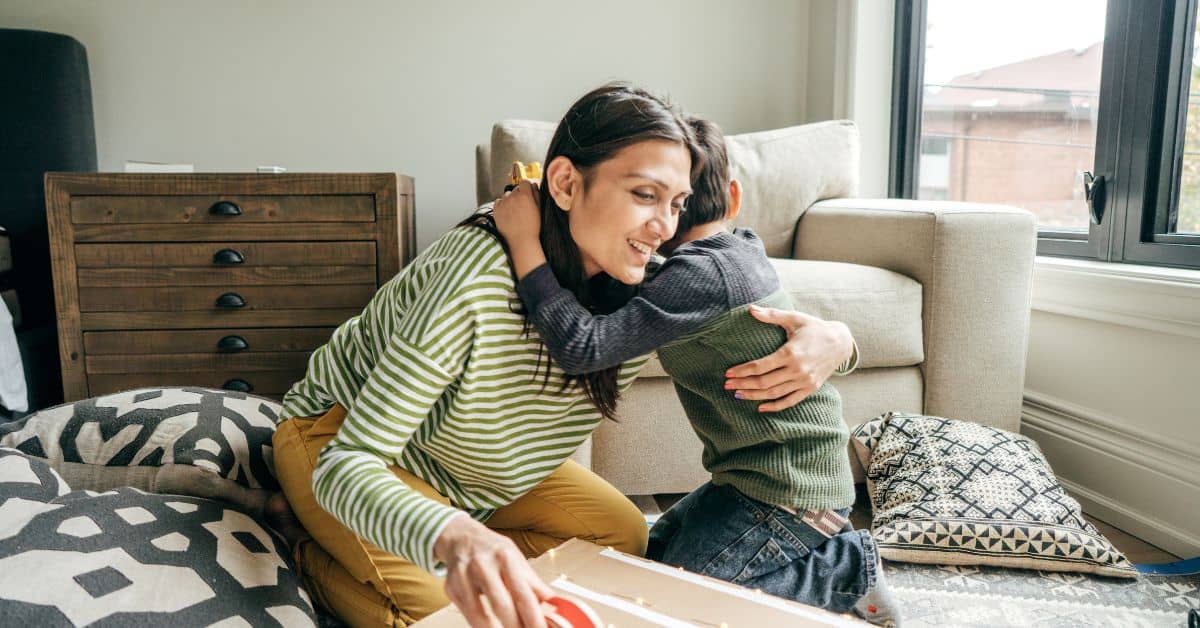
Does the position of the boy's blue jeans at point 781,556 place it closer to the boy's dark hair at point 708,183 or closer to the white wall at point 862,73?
Result: the boy's dark hair at point 708,183

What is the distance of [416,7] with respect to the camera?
8.73 feet

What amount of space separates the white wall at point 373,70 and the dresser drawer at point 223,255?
662mm

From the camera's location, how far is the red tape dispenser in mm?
664

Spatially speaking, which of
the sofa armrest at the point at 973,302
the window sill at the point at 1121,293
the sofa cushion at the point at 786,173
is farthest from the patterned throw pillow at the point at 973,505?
the sofa cushion at the point at 786,173

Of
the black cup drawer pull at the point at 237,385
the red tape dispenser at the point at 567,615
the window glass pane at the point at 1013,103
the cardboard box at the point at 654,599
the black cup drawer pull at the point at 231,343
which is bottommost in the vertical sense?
the black cup drawer pull at the point at 237,385

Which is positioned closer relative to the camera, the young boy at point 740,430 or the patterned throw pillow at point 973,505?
the young boy at point 740,430

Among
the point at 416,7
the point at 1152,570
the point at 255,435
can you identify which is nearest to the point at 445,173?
the point at 416,7

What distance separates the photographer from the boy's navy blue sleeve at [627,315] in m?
0.92

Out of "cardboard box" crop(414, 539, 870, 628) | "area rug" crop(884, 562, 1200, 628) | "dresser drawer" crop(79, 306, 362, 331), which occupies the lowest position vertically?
"area rug" crop(884, 562, 1200, 628)

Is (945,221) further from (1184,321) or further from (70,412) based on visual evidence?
(70,412)

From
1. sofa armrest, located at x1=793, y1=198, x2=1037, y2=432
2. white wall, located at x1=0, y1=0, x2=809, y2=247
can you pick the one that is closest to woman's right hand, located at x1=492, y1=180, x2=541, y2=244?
sofa armrest, located at x1=793, y1=198, x2=1037, y2=432

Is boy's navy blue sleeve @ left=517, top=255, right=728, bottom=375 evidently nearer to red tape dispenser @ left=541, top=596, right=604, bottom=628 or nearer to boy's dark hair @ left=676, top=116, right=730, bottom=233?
boy's dark hair @ left=676, top=116, right=730, bottom=233

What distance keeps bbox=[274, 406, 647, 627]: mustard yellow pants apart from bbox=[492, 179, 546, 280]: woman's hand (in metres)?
0.36

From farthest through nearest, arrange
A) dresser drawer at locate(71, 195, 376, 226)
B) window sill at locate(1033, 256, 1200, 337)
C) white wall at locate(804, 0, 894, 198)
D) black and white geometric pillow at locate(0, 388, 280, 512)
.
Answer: white wall at locate(804, 0, 894, 198), dresser drawer at locate(71, 195, 376, 226), window sill at locate(1033, 256, 1200, 337), black and white geometric pillow at locate(0, 388, 280, 512)
